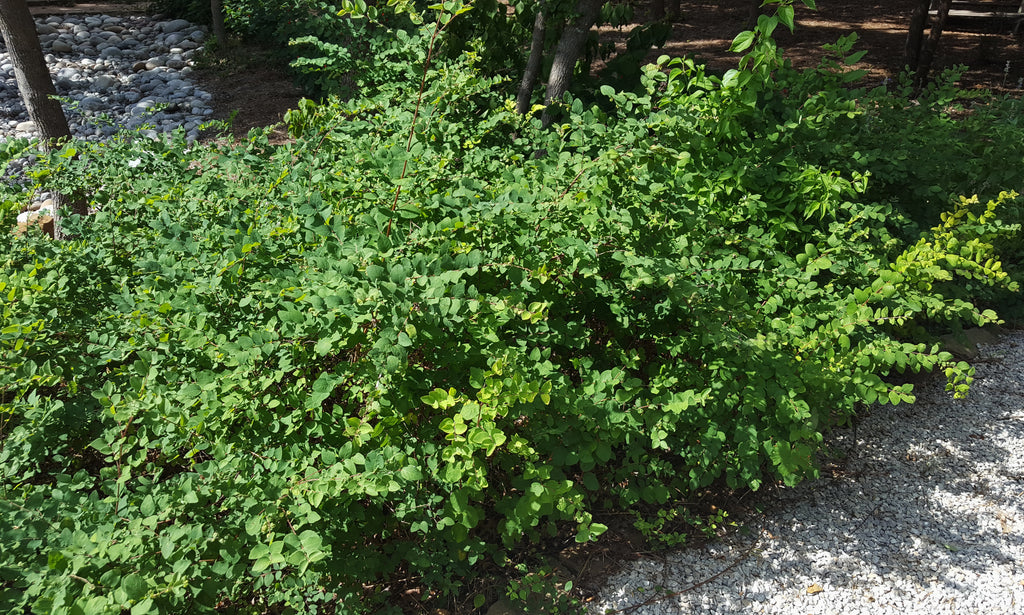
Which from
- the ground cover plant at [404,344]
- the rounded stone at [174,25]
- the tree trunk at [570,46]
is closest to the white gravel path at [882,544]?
the ground cover plant at [404,344]

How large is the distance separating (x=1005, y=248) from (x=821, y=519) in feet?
8.20

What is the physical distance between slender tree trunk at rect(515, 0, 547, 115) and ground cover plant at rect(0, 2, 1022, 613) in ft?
5.65

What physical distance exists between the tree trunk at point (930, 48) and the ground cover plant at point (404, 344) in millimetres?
6441

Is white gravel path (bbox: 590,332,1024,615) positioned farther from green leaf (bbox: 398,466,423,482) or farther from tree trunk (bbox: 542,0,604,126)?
tree trunk (bbox: 542,0,604,126)

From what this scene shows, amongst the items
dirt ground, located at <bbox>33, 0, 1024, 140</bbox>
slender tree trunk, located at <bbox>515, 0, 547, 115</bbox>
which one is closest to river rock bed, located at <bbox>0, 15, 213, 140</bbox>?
dirt ground, located at <bbox>33, 0, 1024, 140</bbox>

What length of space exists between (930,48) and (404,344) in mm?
9128

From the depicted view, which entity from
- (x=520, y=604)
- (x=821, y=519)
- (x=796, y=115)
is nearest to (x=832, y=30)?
(x=796, y=115)

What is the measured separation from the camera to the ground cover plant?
6.14 ft

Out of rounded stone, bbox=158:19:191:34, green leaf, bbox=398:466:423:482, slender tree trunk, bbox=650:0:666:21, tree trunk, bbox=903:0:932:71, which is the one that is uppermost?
rounded stone, bbox=158:19:191:34

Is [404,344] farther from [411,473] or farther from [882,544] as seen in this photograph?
[882,544]

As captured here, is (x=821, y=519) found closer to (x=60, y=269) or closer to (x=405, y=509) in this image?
(x=405, y=509)

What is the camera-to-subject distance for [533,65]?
4.92 metres

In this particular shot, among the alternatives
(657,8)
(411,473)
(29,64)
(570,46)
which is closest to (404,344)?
(411,473)

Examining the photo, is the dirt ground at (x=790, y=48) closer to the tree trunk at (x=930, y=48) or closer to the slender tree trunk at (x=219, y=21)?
the slender tree trunk at (x=219, y=21)
